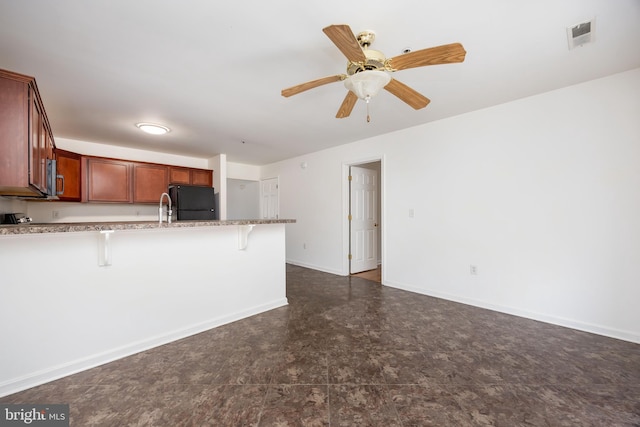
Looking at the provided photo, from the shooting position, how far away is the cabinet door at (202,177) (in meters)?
5.31

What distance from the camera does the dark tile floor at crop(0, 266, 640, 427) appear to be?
154cm

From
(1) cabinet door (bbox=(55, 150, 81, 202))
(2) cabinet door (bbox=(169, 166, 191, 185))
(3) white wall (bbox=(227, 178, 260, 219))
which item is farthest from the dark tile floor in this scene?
(3) white wall (bbox=(227, 178, 260, 219))

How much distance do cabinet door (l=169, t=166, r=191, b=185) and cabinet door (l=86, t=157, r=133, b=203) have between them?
2.15 ft

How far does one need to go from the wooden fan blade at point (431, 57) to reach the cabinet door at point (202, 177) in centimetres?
473

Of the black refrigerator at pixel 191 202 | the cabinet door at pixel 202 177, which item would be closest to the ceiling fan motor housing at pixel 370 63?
the black refrigerator at pixel 191 202

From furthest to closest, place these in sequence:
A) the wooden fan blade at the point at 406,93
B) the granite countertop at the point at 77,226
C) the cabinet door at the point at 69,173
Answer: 1. the cabinet door at the point at 69,173
2. the wooden fan blade at the point at 406,93
3. the granite countertop at the point at 77,226

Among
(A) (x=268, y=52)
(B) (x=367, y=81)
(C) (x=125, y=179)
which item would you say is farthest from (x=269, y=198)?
(B) (x=367, y=81)

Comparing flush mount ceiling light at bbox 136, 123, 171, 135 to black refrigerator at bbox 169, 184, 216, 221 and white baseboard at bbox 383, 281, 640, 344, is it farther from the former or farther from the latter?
white baseboard at bbox 383, 281, 640, 344

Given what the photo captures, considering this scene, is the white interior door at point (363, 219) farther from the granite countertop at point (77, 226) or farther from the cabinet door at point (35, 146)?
the cabinet door at point (35, 146)

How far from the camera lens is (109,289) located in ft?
7.00

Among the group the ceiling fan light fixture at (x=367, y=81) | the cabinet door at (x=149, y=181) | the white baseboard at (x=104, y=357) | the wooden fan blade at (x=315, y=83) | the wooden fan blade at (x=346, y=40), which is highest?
the wooden fan blade at (x=346, y=40)

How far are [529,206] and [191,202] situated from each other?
500 centimetres

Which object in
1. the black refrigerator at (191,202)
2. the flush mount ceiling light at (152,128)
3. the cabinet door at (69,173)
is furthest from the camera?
the black refrigerator at (191,202)

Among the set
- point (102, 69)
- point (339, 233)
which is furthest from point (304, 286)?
point (102, 69)
